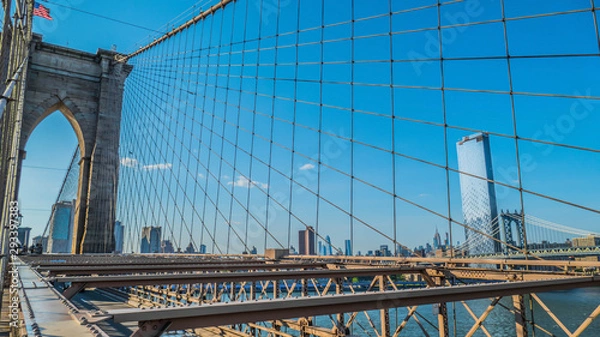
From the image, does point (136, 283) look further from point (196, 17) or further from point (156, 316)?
point (196, 17)

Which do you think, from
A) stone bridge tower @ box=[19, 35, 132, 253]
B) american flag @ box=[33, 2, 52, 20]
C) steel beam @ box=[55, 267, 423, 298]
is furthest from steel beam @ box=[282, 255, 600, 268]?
american flag @ box=[33, 2, 52, 20]

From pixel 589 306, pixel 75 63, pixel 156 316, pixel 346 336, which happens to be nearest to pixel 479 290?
pixel 156 316

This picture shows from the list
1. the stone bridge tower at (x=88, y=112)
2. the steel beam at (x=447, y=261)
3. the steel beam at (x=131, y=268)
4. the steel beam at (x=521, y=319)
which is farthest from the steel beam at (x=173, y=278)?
the stone bridge tower at (x=88, y=112)

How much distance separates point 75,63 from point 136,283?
19.4m

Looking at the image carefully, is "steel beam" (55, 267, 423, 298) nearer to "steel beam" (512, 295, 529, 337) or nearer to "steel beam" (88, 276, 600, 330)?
"steel beam" (512, 295, 529, 337)

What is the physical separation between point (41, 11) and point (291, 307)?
75.4 feet

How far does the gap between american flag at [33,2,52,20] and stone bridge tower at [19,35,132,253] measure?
1.16m

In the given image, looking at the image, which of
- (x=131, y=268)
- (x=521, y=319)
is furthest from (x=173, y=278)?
(x=521, y=319)

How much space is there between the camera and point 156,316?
5.85 feet

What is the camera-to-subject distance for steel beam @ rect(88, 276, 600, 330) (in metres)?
1.82

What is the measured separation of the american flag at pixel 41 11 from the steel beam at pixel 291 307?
73.4 feet

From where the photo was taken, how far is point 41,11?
64.0 feet

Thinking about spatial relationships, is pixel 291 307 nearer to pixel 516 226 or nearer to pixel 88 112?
pixel 88 112

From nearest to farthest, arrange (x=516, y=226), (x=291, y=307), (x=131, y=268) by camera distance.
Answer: (x=291, y=307) → (x=131, y=268) → (x=516, y=226)
